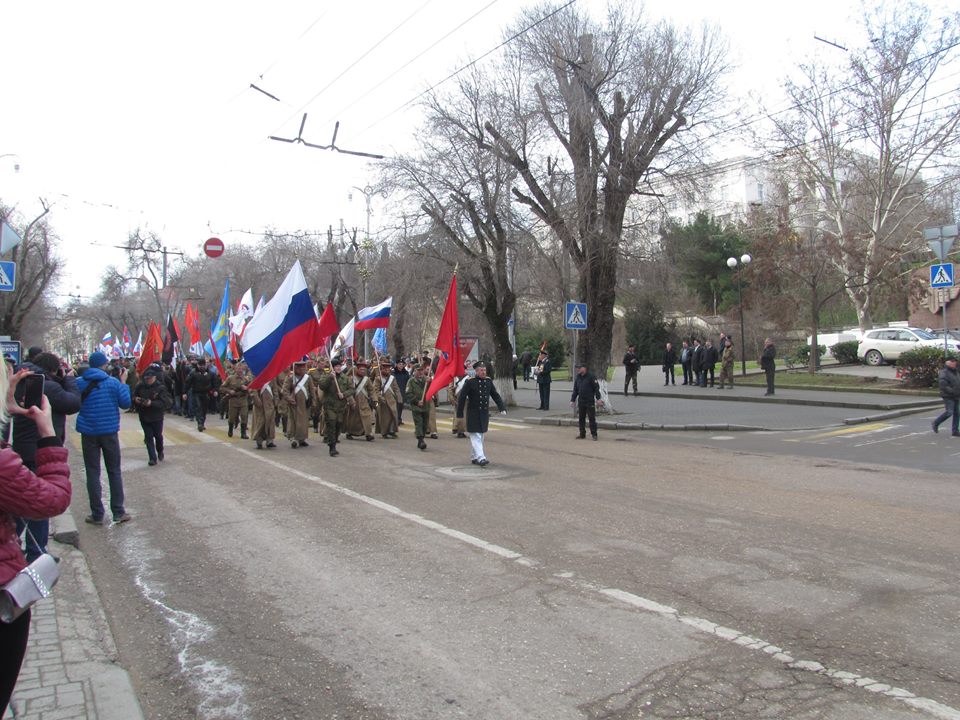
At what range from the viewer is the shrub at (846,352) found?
33.1 metres

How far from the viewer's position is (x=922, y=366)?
2236 cm

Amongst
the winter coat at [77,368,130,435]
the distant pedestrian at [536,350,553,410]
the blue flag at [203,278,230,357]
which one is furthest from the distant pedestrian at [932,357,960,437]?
the blue flag at [203,278,230,357]

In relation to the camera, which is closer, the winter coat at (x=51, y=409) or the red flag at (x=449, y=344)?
the winter coat at (x=51, y=409)

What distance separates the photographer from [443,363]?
13.3m

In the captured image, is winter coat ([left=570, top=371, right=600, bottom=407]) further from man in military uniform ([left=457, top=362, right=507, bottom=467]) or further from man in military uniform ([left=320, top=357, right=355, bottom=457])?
man in military uniform ([left=320, top=357, right=355, bottom=457])

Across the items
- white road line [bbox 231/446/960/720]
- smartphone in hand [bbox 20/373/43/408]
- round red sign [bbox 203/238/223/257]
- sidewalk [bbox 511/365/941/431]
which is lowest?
white road line [bbox 231/446/960/720]

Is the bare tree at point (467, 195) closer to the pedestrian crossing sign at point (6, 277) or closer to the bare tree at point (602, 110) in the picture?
the bare tree at point (602, 110)

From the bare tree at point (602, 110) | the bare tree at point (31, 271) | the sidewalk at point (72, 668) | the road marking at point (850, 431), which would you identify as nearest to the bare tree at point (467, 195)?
the bare tree at point (602, 110)

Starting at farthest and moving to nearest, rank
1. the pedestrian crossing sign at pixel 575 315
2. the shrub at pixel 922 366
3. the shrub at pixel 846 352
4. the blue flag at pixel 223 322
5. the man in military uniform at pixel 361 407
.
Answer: the shrub at pixel 846 352 < the shrub at pixel 922 366 < the blue flag at pixel 223 322 < the pedestrian crossing sign at pixel 575 315 < the man in military uniform at pixel 361 407

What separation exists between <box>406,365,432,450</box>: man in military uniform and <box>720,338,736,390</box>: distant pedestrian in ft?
42.6

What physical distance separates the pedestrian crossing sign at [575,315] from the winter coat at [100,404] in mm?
11468

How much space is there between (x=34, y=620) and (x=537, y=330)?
47.1 metres

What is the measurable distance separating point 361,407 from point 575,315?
5825 millimetres

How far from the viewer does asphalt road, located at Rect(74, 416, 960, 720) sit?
147 inches
